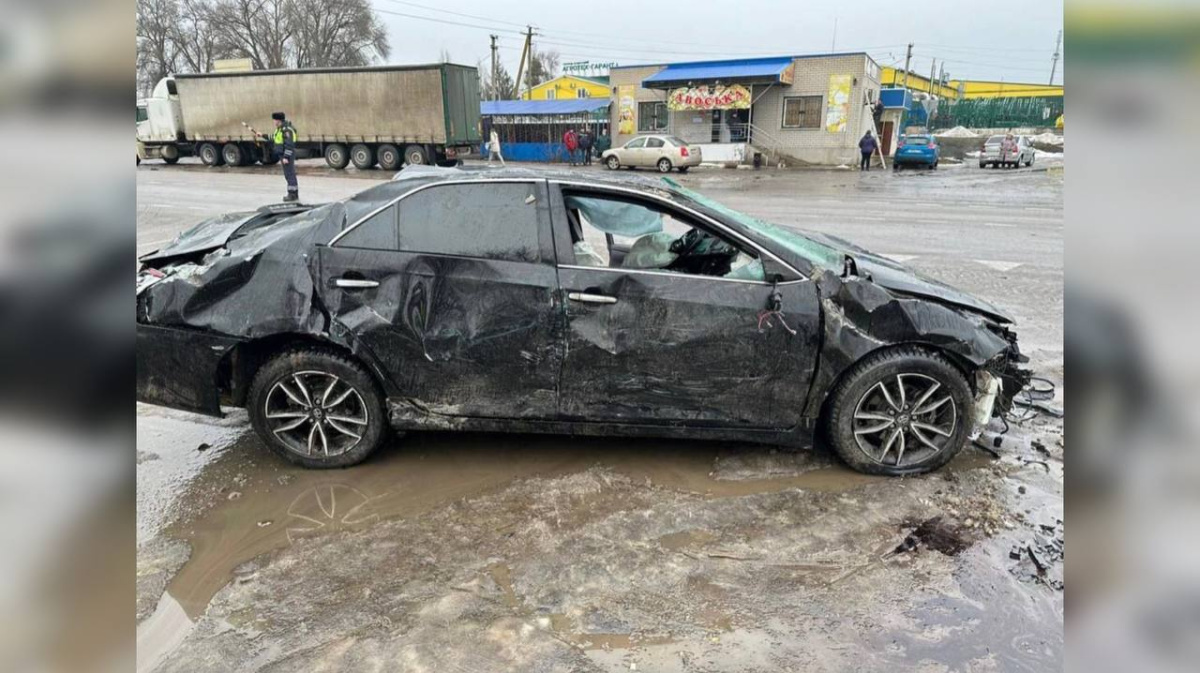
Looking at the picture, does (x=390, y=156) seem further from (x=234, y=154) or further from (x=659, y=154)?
(x=659, y=154)

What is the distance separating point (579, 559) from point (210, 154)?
3257 centimetres

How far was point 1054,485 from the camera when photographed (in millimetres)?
3918

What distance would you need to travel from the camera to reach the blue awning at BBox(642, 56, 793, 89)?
103 feet

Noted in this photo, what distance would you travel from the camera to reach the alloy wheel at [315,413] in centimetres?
394

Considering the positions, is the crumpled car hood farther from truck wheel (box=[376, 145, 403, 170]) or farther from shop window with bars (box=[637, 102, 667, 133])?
shop window with bars (box=[637, 102, 667, 133])

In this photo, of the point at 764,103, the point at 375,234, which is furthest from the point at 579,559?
the point at 764,103

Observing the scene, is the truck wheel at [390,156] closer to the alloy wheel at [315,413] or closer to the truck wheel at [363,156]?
the truck wheel at [363,156]

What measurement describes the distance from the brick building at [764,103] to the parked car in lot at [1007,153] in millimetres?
5155

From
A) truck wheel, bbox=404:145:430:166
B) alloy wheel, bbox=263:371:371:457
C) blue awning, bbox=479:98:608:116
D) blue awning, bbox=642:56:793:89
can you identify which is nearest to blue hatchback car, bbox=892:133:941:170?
blue awning, bbox=642:56:793:89

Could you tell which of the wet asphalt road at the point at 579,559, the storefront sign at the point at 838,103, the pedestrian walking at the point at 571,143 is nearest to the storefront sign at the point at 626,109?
the pedestrian walking at the point at 571,143

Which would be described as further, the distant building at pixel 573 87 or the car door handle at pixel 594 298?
the distant building at pixel 573 87

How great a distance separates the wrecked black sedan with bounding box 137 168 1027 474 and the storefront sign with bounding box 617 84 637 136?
3209 cm

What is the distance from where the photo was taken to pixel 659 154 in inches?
1125

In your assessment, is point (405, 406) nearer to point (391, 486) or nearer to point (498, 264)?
point (391, 486)
